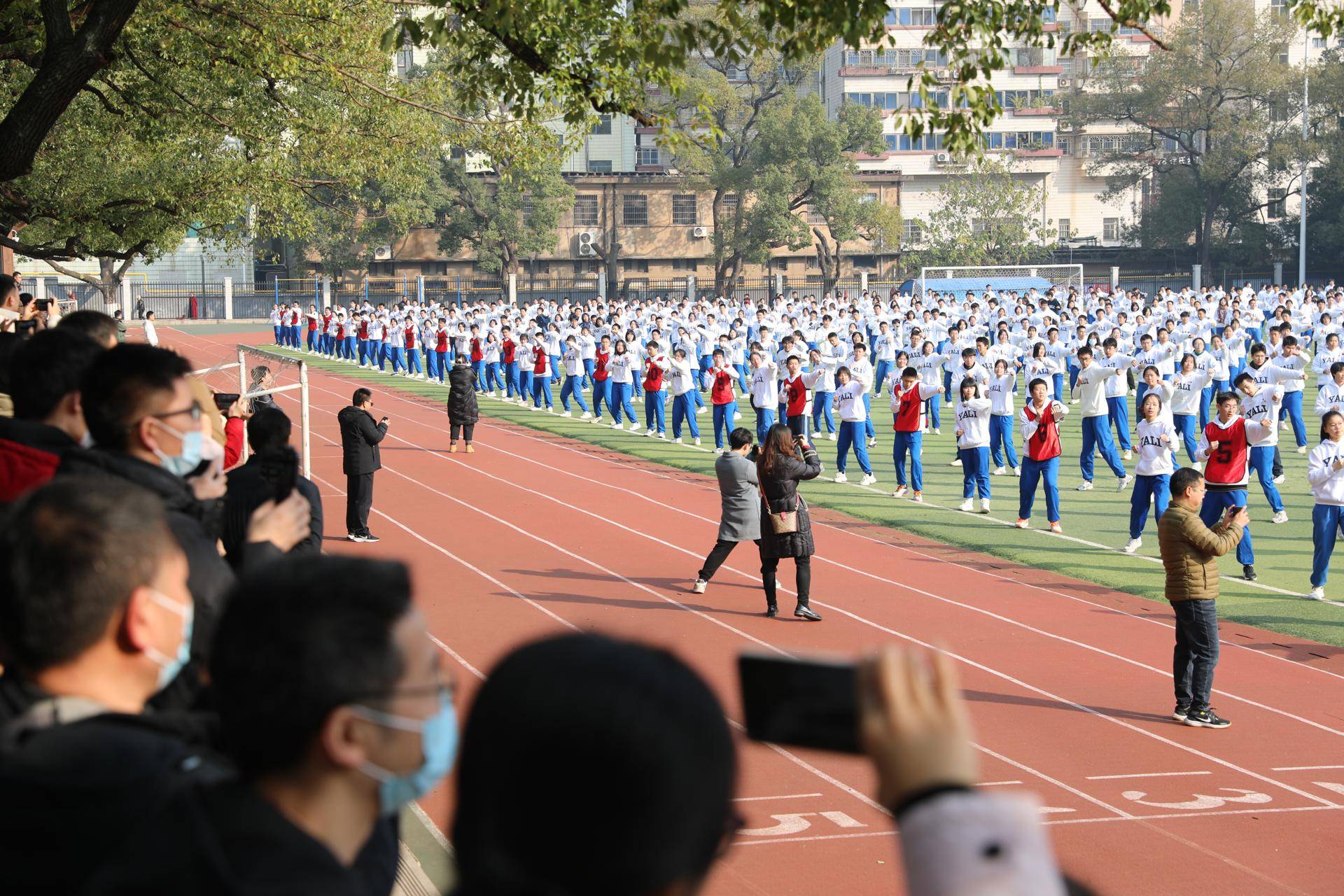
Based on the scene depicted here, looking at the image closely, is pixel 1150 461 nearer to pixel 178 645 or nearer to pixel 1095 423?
pixel 1095 423

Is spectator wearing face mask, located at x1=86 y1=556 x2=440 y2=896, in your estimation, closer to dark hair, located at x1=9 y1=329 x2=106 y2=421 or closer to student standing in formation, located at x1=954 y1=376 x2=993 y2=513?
dark hair, located at x1=9 y1=329 x2=106 y2=421

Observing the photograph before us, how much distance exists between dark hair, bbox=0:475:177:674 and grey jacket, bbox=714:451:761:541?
1074cm

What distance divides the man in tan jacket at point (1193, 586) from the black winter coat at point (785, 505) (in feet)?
11.3

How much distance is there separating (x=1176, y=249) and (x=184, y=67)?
56208 mm

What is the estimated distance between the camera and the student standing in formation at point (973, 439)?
18578 mm

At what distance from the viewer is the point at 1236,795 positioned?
8.82 metres

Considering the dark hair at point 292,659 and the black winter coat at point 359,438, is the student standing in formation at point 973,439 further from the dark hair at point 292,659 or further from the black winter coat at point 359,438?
the dark hair at point 292,659

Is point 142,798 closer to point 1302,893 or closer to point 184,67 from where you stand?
Answer: point 1302,893

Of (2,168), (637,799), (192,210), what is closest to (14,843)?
(637,799)

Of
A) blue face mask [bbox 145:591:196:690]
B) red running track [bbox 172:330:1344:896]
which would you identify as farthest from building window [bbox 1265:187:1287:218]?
blue face mask [bbox 145:591:196:690]

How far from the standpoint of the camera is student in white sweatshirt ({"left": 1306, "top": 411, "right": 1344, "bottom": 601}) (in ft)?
43.8

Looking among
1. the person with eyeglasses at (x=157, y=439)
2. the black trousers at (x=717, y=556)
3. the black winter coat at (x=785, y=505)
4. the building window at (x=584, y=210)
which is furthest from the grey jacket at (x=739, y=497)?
the building window at (x=584, y=210)

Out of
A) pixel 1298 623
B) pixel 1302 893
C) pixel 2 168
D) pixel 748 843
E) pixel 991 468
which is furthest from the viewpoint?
pixel 991 468

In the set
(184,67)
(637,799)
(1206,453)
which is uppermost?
(184,67)
